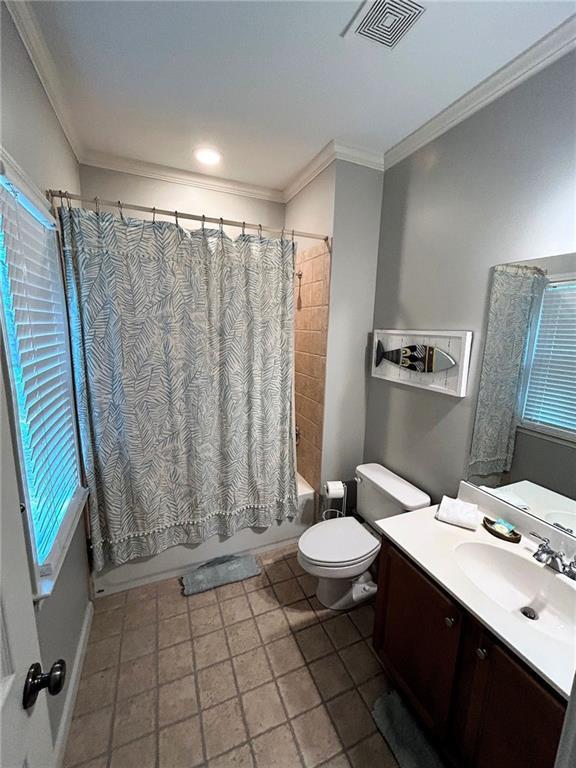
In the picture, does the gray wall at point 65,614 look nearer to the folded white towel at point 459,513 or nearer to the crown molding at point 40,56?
the folded white towel at point 459,513

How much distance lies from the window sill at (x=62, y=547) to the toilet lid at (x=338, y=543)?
42.0 inches

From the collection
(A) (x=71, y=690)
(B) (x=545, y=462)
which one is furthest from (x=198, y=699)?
(B) (x=545, y=462)

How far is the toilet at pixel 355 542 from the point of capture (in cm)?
164

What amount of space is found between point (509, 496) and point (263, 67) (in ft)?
6.91

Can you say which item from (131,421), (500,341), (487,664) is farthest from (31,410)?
(500,341)

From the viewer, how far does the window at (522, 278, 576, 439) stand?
118cm

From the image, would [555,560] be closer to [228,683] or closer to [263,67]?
[228,683]

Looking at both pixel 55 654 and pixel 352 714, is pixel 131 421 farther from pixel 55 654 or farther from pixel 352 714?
pixel 352 714

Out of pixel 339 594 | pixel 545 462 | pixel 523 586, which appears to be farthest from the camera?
pixel 339 594

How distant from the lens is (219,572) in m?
2.05

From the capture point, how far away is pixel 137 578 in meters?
1.97

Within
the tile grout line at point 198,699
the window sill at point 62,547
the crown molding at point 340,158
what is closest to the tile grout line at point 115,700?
the tile grout line at point 198,699

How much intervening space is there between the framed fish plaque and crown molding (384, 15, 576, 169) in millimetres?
1006

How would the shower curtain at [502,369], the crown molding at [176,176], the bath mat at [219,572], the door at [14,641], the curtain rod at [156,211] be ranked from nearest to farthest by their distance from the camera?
the door at [14,641] → the shower curtain at [502,369] → the curtain rod at [156,211] → the bath mat at [219,572] → the crown molding at [176,176]
